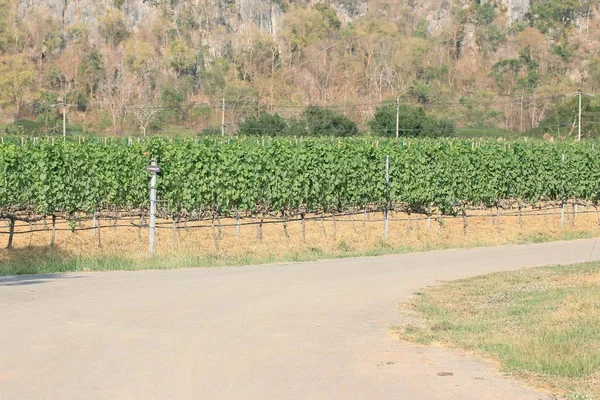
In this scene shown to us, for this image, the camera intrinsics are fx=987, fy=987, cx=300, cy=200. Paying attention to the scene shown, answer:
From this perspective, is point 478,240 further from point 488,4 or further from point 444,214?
point 488,4

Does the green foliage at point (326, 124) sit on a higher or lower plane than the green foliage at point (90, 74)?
lower

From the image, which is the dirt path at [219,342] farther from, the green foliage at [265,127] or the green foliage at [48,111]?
the green foliage at [48,111]

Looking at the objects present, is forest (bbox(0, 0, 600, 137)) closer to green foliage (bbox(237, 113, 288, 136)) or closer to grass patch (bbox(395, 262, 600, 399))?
green foliage (bbox(237, 113, 288, 136))

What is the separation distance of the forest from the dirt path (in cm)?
5912

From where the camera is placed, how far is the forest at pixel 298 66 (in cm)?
9294

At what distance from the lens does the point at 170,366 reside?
898 cm

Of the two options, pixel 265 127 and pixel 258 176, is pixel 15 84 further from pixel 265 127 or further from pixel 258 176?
pixel 258 176

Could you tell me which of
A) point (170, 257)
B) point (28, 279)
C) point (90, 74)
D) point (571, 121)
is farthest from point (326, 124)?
point (28, 279)

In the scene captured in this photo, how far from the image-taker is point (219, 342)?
10.3 meters

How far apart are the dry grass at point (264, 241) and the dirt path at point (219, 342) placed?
354 centimetres

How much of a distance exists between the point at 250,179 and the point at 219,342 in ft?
63.5

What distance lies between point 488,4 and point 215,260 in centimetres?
13356

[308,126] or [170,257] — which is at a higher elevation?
[308,126]

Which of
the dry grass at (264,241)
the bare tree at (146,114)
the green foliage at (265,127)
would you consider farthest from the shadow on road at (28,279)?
the bare tree at (146,114)
